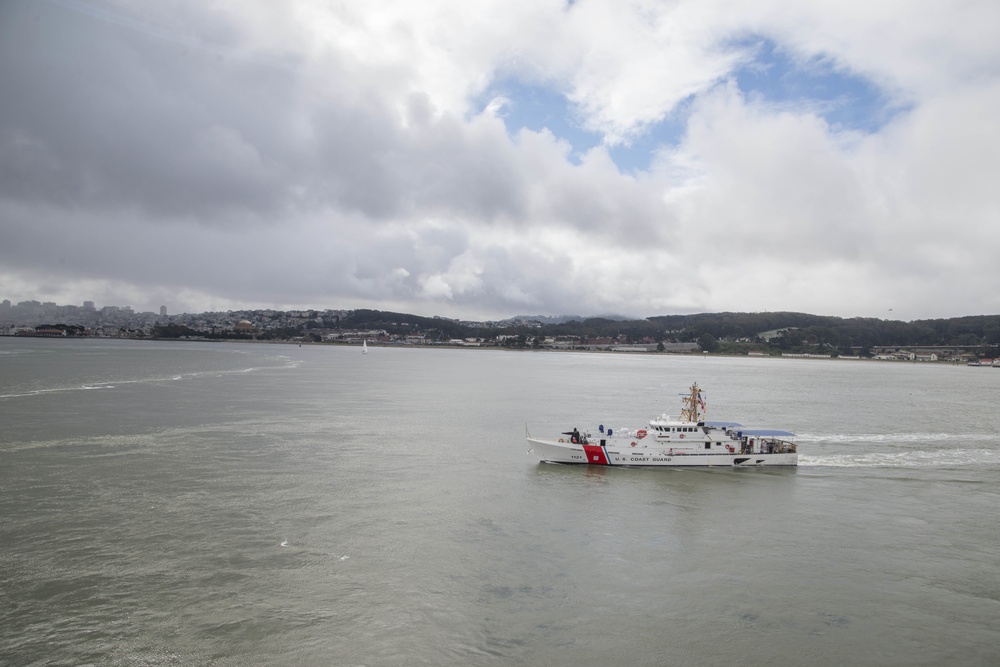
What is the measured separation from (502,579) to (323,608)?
4833mm

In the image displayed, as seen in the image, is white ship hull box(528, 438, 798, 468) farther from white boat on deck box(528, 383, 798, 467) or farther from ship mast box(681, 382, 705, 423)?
ship mast box(681, 382, 705, 423)

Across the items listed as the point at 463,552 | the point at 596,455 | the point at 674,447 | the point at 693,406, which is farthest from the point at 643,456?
the point at 463,552

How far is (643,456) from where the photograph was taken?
3353cm

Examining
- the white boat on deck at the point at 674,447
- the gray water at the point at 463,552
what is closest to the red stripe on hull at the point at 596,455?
the white boat on deck at the point at 674,447

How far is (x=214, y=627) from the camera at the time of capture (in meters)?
13.5

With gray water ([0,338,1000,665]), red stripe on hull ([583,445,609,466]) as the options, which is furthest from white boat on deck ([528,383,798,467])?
gray water ([0,338,1000,665])

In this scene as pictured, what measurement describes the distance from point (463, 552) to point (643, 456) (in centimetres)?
1737

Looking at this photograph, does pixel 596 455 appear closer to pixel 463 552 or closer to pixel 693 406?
pixel 693 406

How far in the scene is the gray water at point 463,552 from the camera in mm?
13391

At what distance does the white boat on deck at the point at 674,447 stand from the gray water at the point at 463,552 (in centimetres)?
110

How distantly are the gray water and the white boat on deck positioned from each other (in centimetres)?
110

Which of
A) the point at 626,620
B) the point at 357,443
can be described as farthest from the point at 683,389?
the point at 626,620

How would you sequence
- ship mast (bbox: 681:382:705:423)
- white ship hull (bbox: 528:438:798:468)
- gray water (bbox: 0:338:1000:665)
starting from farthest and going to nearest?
ship mast (bbox: 681:382:705:423) < white ship hull (bbox: 528:438:798:468) < gray water (bbox: 0:338:1000:665)

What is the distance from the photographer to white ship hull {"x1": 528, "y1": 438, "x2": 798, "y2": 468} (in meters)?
33.2
